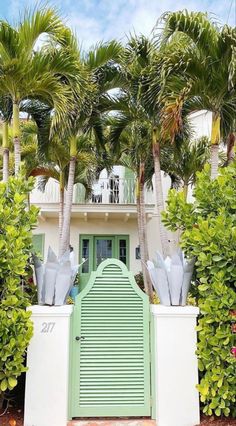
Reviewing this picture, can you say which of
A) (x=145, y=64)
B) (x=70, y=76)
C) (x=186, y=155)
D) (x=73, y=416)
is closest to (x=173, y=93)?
(x=145, y=64)

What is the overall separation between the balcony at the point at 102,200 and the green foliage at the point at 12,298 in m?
10.2

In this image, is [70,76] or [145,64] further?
[145,64]

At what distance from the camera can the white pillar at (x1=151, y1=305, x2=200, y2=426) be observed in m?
4.29

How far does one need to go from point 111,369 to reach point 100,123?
319 inches

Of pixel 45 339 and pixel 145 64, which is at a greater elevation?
pixel 145 64

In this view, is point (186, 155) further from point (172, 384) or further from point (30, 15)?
point (172, 384)

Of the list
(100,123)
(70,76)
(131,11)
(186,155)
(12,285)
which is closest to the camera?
(12,285)

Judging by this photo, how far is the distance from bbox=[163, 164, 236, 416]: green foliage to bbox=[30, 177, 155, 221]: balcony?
10127mm

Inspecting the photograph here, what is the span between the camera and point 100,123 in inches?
436

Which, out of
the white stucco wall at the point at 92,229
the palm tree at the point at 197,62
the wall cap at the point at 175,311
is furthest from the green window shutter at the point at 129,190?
the wall cap at the point at 175,311

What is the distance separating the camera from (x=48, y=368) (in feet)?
14.1

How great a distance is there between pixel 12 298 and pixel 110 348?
1.45 meters

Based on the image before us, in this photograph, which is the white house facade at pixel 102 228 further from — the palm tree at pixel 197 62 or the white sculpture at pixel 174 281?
the white sculpture at pixel 174 281

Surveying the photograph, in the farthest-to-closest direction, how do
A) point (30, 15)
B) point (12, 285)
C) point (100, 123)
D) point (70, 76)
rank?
1. point (100, 123)
2. point (70, 76)
3. point (30, 15)
4. point (12, 285)
